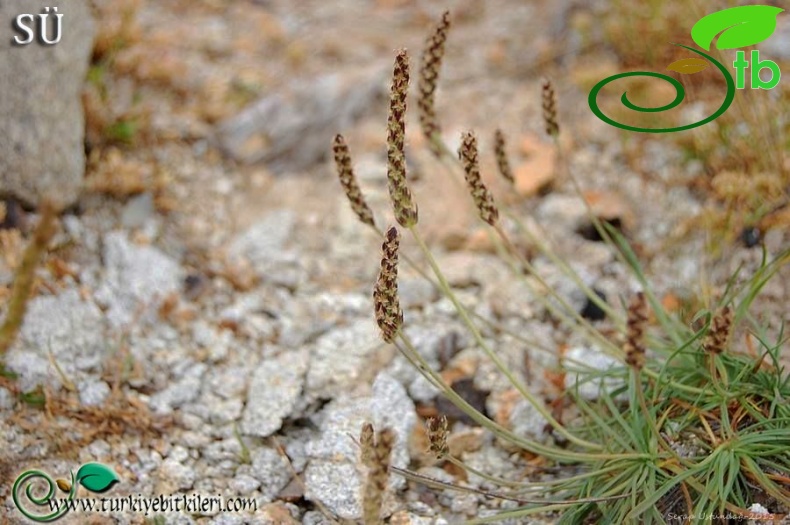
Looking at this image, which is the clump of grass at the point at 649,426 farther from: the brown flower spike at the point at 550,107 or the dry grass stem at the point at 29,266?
the dry grass stem at the point at 29,266

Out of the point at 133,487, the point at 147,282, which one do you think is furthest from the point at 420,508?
the point at 147,282

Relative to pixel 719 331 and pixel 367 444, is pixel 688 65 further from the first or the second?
pixel 367 444

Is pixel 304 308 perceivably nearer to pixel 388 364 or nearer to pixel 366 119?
pixel 388 364

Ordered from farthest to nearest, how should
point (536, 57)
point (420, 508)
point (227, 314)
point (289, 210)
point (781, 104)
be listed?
point (536, 57), point (289, 210), point (781, 104), point (227, 314), point (420, 508)

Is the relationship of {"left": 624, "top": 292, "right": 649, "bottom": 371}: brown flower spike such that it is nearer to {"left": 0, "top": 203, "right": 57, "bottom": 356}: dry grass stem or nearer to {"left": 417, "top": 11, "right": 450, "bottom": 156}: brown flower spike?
{"left": 417, "top": 11, "right": 450, "bottom": 156}: brown flower spike

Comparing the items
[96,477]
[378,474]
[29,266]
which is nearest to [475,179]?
[378,474]

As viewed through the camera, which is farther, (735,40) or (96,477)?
(735,40)
